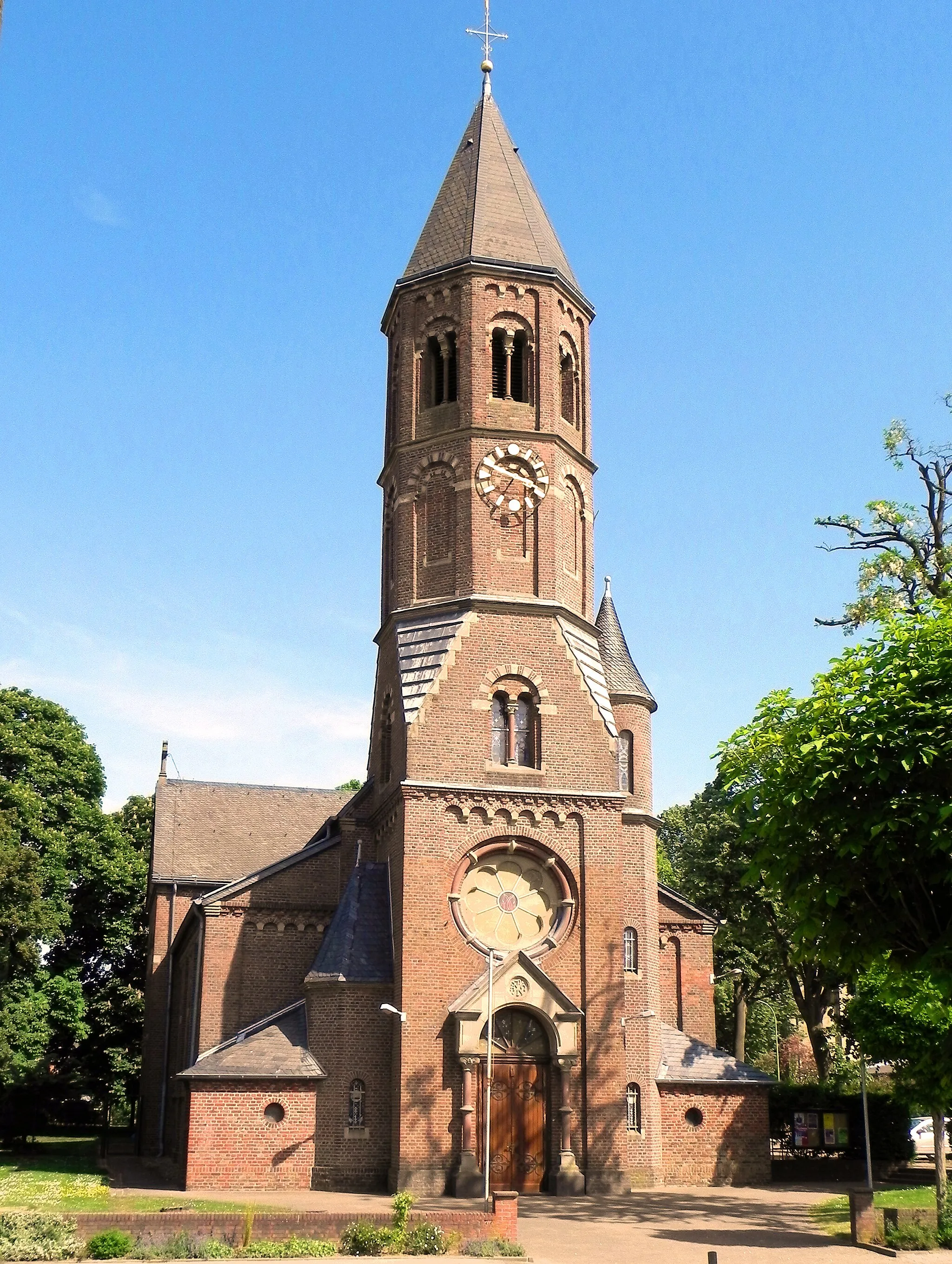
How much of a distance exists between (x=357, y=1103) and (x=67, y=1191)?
666 cm

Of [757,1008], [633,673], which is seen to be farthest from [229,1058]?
[757,1008]

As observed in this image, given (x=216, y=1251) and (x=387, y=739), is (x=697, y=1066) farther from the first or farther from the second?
(x=216, y=1251)

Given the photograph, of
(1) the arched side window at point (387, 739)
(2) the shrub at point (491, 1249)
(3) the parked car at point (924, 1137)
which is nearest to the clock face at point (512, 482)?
(1) the arched side window at point (387, 739)

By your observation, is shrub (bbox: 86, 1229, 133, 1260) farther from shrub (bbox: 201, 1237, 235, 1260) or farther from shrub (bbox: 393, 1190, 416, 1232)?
shrub (bbox: 393, 1190, 416, 1232)

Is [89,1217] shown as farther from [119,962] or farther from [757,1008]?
[757,1008]

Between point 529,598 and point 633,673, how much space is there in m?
5.67

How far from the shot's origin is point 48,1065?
59.0 meters

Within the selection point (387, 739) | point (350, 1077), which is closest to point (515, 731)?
point (387, 739)

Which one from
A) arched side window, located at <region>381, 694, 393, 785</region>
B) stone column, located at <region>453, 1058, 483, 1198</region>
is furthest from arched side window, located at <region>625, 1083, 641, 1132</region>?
arched side window, located at <region>381, 694, 393, 785</region>

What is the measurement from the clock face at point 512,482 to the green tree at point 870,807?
14.0 metres

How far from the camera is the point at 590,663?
3491 centimetres

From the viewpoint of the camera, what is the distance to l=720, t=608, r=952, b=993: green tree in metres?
19.8

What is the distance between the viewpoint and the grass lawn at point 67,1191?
2547 centimetres

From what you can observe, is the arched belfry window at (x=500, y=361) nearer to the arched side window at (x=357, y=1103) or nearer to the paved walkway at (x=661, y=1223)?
the arched side window at (x=357, y=1103)
